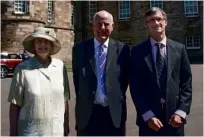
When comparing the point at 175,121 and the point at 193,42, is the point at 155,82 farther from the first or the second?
the point at 193,42

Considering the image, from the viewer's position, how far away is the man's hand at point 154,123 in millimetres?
3279

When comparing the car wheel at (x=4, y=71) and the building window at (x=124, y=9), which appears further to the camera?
the building window at (x=124, y=9)

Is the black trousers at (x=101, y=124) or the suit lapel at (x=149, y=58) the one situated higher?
the suit lapel at (x=149, y=58)

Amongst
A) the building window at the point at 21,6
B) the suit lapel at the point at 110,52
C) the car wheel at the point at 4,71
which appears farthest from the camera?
the building window at the point at 21,6

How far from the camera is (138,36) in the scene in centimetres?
3303

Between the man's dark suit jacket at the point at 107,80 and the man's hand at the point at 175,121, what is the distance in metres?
0.53

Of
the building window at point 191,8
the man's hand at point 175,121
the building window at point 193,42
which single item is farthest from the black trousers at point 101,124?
the building window at point 191,8

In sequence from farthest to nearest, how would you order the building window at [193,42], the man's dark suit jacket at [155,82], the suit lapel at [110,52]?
the building window at [193,42] → the suit lapel at [110,52] → the man's dark suit jacket at [155,82]

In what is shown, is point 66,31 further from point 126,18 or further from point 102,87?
point 102,87

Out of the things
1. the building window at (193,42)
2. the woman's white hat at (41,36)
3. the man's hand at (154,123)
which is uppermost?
the building window at (193,42)

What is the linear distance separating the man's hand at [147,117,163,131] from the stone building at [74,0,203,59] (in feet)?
93.3

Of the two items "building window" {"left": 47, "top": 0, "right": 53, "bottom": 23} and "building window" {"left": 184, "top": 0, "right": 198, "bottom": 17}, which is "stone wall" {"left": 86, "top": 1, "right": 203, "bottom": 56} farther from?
"building window" {"left": 47, "top": 0, "right": 53, "bottom": 23}

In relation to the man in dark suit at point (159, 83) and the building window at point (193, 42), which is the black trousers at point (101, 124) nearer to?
the man in dark suit at point (159, 83)

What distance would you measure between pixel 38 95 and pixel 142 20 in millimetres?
30365
